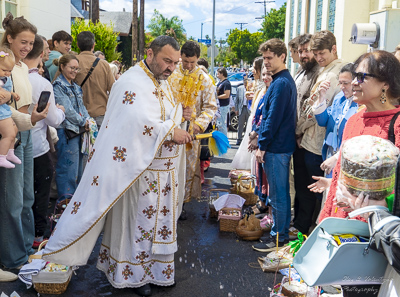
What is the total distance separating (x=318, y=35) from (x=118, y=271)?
11.0 ft

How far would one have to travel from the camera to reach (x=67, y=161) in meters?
6.18

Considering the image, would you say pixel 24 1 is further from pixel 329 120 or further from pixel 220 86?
pixel 329 120

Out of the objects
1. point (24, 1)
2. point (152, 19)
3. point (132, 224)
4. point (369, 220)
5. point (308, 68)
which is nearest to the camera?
point (369, 220)

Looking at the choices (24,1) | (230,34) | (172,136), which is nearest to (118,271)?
(172,136)

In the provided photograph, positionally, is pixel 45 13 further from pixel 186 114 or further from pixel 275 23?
pixel 275 23

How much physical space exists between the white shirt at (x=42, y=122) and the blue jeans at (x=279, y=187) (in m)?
2.40

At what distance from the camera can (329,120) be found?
5.10 metres

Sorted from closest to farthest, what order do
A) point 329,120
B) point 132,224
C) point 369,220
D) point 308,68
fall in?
point 369,220, point 132,224, point 329,120, point 308,68

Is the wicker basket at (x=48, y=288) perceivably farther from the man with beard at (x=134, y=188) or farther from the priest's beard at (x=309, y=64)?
the priest's beard at (x=309, y=64)

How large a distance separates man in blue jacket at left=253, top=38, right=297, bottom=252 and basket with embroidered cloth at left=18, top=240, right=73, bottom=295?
2.23m

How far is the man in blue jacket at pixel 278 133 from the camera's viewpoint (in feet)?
17.3

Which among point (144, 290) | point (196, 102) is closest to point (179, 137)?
point (144, 290)

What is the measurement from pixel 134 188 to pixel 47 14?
9.18m

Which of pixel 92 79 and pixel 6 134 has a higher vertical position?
pixel 92 79
